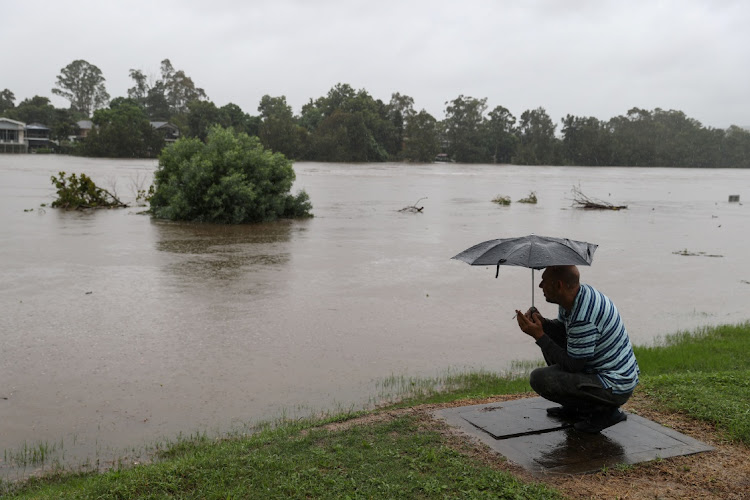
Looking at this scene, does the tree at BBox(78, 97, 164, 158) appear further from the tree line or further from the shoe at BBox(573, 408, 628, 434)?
the shoe at BBox(573, 408, 628, 434)

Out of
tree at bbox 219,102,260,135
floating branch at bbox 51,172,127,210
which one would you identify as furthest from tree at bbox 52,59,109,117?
floating branch at bbox 51,172,127,210

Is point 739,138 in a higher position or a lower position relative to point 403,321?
higher

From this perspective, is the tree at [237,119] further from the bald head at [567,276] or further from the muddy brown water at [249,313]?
the bald head at [567,276]

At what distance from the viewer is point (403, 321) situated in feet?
37.1

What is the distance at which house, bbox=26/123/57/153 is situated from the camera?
109 meters

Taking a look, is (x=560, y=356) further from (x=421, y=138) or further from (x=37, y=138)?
(x=37, y=138)

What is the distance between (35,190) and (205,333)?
108ft

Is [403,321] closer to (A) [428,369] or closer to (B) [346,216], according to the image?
(A) [428,369]

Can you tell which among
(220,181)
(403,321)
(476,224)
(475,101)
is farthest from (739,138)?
(403,321)

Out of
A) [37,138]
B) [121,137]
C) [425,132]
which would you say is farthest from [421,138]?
[37,138]

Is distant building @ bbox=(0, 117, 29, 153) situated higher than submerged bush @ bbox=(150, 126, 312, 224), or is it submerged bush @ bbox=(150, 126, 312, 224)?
distant building @ bbox=(0, 117, 29, 153)

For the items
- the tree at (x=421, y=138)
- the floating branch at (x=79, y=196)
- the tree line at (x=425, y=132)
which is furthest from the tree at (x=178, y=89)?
the floating branch at (x=79, y=196)

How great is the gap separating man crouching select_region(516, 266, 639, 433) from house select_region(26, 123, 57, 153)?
116508 mm

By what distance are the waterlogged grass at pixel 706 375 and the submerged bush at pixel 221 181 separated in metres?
16.5
